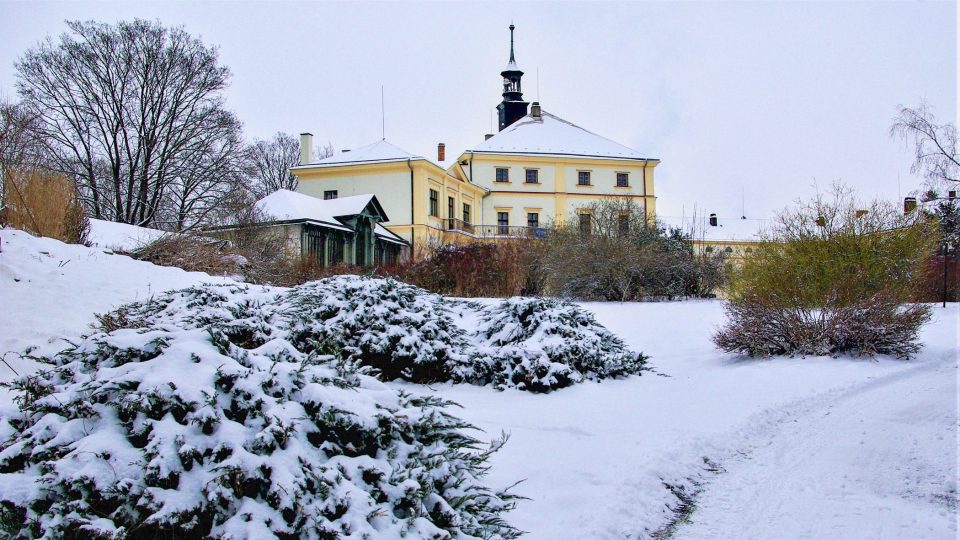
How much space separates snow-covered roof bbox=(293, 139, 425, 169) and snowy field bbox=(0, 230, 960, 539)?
28.2m

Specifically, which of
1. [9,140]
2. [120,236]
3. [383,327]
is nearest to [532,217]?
[120,236]

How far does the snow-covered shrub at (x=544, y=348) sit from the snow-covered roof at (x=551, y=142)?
38.0 metres

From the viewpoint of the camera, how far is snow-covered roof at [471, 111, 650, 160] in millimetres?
A: 47281

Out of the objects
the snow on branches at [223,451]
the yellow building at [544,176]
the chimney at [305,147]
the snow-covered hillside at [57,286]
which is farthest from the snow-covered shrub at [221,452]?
the yellow building at [544,176]

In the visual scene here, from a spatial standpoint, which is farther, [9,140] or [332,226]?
[332,226]

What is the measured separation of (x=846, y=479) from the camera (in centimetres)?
519

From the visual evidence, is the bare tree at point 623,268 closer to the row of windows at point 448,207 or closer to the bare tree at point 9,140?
the bare tree at point 9,140

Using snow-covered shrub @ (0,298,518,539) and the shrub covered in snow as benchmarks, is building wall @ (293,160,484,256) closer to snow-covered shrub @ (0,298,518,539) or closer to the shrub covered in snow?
the shrub covered in snow

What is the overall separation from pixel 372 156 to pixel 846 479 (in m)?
37.2

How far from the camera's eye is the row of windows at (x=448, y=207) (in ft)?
133

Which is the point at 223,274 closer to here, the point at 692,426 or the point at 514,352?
the point at 514,352

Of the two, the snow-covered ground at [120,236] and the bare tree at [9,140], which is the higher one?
the bare tree at [9,140]

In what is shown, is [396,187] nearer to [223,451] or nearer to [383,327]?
[383,327]

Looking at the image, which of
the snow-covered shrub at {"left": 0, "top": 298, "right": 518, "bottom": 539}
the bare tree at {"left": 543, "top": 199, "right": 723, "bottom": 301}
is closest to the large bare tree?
the bare tree at {"left": 543, "top": 199, "right": 723, "bottom": 301}
